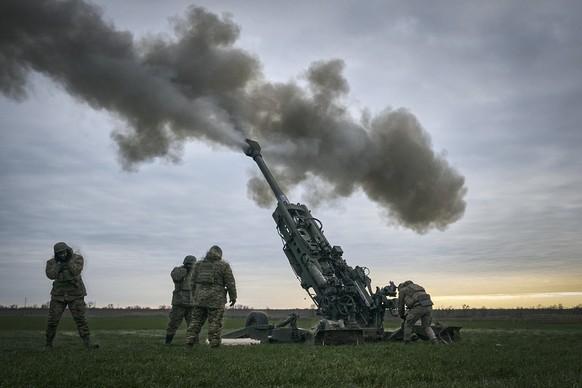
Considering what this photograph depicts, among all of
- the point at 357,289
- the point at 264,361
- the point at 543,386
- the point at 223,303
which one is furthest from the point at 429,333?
the point at 543,386

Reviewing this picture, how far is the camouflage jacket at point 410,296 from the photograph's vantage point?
47.2 feet

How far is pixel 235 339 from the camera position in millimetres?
16812

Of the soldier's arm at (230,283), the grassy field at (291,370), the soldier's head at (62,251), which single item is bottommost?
the grassy field at (291,370)

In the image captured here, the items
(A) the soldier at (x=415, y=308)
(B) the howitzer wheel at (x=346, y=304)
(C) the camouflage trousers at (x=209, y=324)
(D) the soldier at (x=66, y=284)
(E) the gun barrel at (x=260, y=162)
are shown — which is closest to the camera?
Result: (C) the camouflage trousers at (x=209, y=324)

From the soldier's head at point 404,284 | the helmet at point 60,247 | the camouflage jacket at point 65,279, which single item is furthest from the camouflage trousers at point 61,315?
the soldier's head at point 404,284

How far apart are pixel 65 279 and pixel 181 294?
3172 mm

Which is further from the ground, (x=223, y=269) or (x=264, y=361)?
(x=223, y=269)

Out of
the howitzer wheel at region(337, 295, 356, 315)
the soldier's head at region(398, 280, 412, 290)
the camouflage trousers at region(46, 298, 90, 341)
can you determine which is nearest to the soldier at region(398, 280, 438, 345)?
the soldier's head at region(398, 280, 412, 290)

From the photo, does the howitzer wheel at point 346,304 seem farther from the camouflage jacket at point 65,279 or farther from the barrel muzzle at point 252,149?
the camouflage jacket at point 65,279

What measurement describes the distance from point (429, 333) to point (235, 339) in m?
5.95

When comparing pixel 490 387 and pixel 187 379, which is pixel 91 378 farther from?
pixel 490 387

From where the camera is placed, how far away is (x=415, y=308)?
14.4m

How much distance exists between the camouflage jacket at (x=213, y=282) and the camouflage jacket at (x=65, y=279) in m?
2.56

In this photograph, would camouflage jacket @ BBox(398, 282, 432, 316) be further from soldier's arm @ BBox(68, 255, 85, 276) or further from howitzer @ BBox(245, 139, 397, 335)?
soldier's arm @ BBox(68, 255, 85, 276)
